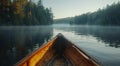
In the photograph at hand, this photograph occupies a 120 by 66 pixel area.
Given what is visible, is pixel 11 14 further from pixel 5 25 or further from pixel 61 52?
pixel 61 52

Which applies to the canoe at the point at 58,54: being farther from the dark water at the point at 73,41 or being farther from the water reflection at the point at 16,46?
the water reflection at the point at 16,46

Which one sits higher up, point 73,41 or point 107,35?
point 73,41

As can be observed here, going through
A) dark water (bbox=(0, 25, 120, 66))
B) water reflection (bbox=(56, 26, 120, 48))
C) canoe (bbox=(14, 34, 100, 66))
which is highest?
canoe (bbox=(14, 34, 100, 66))

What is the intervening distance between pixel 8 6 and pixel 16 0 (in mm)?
5030

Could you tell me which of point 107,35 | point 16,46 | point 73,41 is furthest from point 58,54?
point 107,35

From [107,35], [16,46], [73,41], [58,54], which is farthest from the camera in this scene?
[107,35]

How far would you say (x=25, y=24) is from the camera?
9306 centimetres

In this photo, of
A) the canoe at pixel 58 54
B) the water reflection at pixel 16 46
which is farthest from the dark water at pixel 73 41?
the canoe at pixel 58 54

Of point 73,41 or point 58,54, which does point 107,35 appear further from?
point 58,54

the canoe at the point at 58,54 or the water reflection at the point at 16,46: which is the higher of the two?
the canoe at the point at 58,54

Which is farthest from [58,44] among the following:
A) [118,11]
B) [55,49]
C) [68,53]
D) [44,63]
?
[118,11]

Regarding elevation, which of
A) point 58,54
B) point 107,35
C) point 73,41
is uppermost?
point 58,54

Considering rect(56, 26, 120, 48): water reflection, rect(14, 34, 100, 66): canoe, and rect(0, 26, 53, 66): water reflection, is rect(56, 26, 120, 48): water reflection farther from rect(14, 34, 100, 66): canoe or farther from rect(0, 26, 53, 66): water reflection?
rect(14, 34, 100, 66): canoe

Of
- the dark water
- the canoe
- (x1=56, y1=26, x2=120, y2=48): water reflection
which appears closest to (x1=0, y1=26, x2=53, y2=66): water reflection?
the dark water
